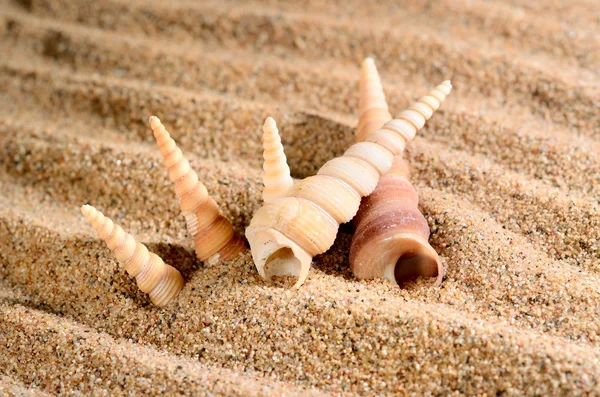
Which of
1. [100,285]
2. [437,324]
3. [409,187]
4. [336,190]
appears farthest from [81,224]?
[437,324]

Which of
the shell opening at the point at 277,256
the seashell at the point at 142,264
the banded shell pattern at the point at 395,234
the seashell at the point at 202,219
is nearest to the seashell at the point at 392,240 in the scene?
the banded shell pattern at the point at 395,234

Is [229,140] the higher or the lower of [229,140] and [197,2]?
the lower

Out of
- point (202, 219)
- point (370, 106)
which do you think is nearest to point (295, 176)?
point (370, 106)

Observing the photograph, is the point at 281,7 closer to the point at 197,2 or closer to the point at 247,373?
the point at 197,2

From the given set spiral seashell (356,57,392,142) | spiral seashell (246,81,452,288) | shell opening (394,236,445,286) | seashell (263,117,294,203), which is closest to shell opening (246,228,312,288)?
spiral seashell (246,81,452,288)

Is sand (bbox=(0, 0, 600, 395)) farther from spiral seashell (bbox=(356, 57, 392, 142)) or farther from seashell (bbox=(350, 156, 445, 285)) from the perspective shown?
spiral seashell (bbox=(356, 57, 392, 142))
